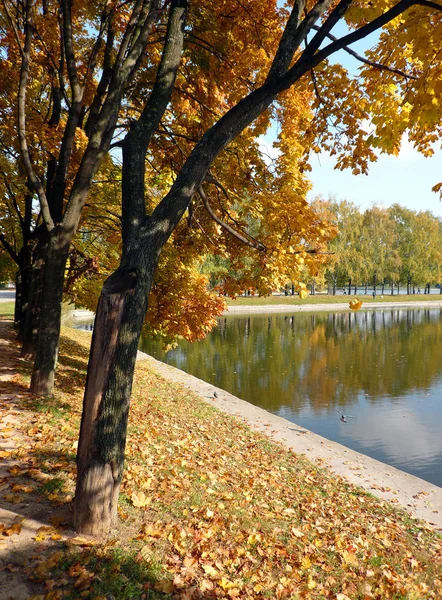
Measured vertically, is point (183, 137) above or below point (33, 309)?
above

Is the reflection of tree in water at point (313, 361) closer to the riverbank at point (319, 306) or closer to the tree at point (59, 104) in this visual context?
the tree at point (59, 104)

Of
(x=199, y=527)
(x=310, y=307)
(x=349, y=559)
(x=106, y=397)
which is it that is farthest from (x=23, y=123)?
(x=310, y=307)

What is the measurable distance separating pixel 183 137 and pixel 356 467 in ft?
24.5

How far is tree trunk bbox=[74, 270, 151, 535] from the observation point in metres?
4.01

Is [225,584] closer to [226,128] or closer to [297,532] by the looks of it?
[297,532]

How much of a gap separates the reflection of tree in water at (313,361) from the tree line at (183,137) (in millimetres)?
8512

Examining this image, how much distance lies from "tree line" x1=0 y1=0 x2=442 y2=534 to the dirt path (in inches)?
18.7

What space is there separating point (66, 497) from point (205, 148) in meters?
3.92

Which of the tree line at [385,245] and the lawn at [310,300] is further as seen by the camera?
the tree line at [385,245]

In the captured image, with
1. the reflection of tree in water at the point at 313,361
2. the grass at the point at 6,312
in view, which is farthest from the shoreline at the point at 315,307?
the grass at the point at 6,312

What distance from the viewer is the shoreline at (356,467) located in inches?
312

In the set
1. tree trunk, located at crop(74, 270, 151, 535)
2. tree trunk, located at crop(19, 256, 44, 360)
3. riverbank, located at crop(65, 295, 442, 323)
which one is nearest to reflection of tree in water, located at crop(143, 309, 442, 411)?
tree trunk, located at crop(19, 256, 44, 360)

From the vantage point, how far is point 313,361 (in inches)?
965

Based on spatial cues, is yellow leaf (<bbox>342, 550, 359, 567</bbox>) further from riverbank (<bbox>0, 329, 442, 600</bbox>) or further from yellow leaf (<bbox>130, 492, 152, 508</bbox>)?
yellow leaf (<bbox>130, 492, 152, 508</bbox>)
